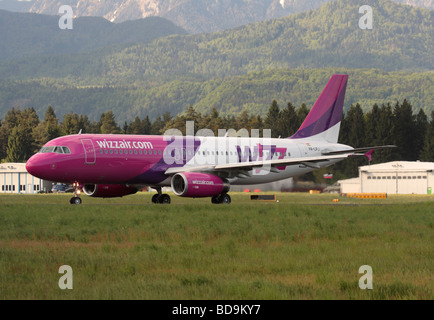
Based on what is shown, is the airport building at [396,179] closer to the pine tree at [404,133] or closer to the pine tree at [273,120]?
the pine tree at [404,133]

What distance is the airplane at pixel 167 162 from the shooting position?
4447 centimetres

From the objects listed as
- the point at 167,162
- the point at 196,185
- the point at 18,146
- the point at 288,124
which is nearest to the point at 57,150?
the point at 167,162

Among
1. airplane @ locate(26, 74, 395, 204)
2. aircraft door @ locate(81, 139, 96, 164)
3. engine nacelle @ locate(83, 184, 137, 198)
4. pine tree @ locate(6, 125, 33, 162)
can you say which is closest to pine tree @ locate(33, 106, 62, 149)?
pine tree @ locate(6, 125, 33, 162)

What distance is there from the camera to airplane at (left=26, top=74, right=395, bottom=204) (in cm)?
4447

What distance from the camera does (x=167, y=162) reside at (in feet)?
158

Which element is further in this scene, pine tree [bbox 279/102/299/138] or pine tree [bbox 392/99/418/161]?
pine tree [bbox 279/102/299/138]

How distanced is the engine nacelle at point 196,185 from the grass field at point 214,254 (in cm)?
781

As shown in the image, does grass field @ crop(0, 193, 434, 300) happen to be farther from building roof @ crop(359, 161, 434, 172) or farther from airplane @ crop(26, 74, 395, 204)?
building roof @ crop(359, 161, 434, 172)

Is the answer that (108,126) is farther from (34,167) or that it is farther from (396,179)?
(34,167)

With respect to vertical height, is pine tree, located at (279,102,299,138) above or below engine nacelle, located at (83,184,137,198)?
above

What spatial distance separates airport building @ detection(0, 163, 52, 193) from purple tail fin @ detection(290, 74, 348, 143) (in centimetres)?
7289

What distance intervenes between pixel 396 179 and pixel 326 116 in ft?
124

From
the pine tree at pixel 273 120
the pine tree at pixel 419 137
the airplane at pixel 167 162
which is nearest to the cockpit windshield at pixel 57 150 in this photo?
the airplane at pixel 167 162
